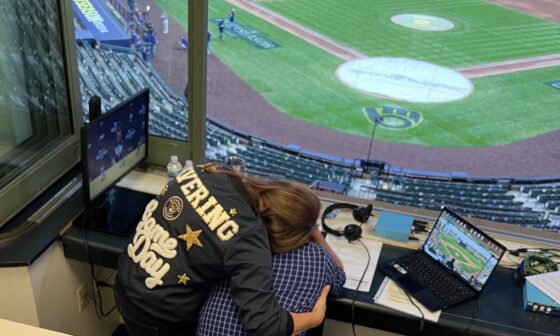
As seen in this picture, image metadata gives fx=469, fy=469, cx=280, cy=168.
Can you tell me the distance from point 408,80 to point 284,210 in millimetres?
3163

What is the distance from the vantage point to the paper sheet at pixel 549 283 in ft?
5.74

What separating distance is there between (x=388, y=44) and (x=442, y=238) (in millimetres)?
2827

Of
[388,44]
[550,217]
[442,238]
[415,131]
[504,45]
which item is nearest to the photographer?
[442,238]

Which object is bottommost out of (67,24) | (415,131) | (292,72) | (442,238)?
(415,131)

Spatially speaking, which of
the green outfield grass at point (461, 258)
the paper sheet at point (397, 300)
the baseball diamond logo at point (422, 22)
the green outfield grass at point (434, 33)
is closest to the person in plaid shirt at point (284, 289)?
the paper sheet at point (397, 300)

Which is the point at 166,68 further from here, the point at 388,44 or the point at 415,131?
the point at 415,131

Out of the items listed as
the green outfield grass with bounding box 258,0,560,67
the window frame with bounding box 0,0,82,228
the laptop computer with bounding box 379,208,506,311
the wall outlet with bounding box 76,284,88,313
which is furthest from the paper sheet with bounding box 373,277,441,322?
the green outfield grass with bounding box 258,0,560,67

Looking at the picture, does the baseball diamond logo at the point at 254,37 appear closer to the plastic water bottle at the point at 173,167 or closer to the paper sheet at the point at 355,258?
the plastic water bottle at the point at 173,167

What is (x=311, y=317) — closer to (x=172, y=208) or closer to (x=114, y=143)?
(x=172, y=208)

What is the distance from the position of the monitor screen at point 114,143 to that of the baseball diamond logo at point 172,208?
1.67 feet

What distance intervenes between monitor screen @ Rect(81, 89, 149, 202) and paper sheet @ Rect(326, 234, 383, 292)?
0.98 metres

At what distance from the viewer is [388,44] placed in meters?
4.30

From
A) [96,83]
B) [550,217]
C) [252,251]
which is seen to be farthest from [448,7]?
[252,251]

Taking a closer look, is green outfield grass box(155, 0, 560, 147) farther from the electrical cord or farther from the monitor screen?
the electrical cord
